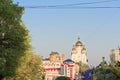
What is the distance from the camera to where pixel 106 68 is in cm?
7488

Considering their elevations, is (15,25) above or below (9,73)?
above

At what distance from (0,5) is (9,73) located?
6004mm

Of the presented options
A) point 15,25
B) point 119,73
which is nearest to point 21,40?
point 15,25

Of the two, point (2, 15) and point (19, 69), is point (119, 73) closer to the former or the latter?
point (19, 69)

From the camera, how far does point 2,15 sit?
3703cm

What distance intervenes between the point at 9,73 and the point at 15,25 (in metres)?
4.32

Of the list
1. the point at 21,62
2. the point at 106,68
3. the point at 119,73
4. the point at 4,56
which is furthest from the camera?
Answer: the point at 106,68

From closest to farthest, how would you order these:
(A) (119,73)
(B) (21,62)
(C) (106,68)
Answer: (B) (21,62) → (A) (119,73) → (C) (106,68)

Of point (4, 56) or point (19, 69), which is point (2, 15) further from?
point (19, 69)

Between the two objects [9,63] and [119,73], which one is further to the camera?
[119,73]

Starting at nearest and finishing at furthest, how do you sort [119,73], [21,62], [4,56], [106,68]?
[4,56] < [21,62] < [119,73] < [106,68]

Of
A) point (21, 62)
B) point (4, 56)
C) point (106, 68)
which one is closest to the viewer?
point (4, 56)

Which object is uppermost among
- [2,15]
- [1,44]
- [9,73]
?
[2,15]

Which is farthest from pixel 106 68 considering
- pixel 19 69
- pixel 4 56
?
pixel 4 56
